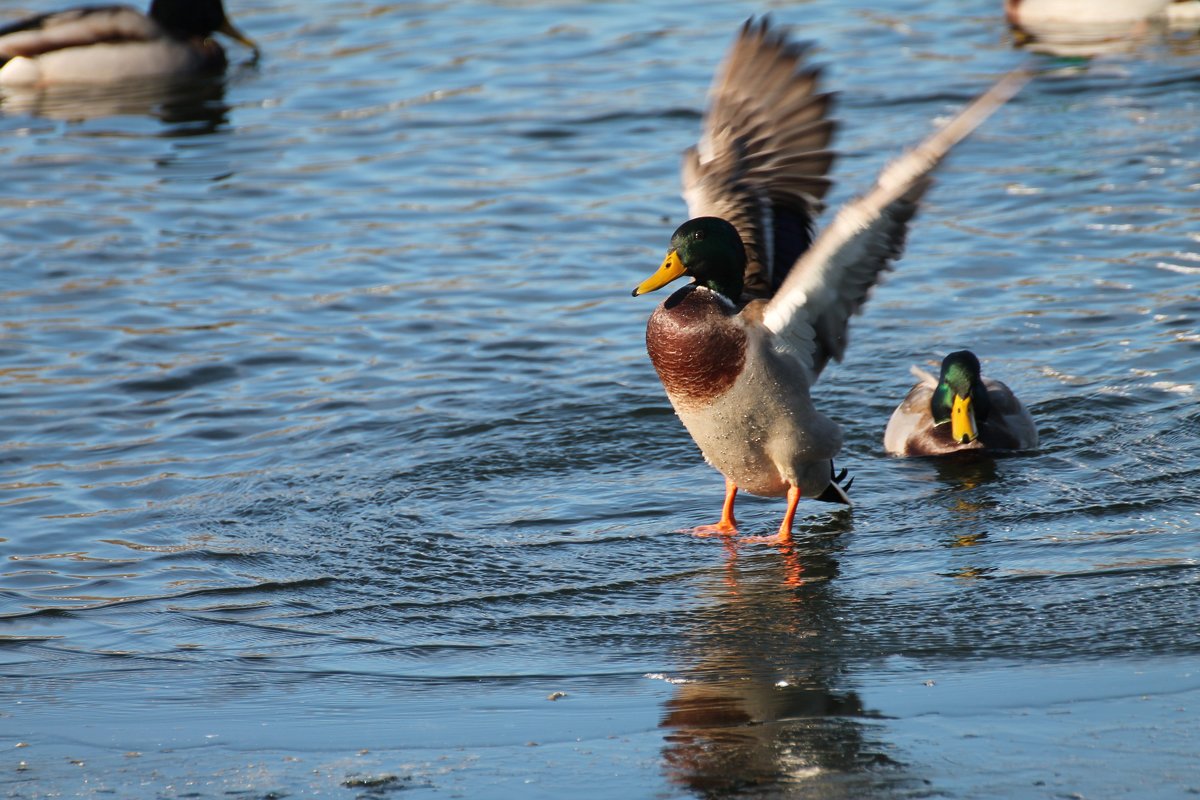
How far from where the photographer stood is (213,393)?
306 inches

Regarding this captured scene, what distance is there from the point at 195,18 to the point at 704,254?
31.0 feet

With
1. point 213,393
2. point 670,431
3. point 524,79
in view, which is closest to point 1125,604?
point 670,431

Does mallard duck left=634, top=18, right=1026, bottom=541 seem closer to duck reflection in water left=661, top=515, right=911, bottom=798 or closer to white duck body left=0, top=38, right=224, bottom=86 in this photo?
duck reflection in water left=661, top=515, right=911, bottom=798

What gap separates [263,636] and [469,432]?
2133mm

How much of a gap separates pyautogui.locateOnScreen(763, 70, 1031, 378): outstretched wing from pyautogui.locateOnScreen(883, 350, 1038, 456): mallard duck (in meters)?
0.96

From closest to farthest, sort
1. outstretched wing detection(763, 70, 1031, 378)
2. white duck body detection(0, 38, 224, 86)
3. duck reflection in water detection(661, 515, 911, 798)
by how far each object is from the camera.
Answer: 1. duck reflection in water detection(661, 515, 911, 798)
2. outstretched wing detection(763, 70, 1031, 378)
3. white duck body detection(0, 38, 224, 86)

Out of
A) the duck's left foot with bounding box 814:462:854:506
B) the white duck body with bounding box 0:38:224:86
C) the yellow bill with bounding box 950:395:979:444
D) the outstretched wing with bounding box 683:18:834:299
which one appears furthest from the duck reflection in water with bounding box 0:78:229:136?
the duck's left foot with bounding box 814:462:854:506

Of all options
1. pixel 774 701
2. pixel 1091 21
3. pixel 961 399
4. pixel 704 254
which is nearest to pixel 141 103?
pixel 1091 21

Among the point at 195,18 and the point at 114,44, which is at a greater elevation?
the point at 195,18

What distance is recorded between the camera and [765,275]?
20.6ft

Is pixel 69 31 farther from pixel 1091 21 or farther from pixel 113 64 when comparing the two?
pixel 1091 21

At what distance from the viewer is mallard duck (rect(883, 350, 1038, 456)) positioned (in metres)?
6.79

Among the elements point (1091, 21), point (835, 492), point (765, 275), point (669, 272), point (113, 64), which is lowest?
point (835, 492)

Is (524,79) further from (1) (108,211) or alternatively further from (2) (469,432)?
(2) (469,432)
